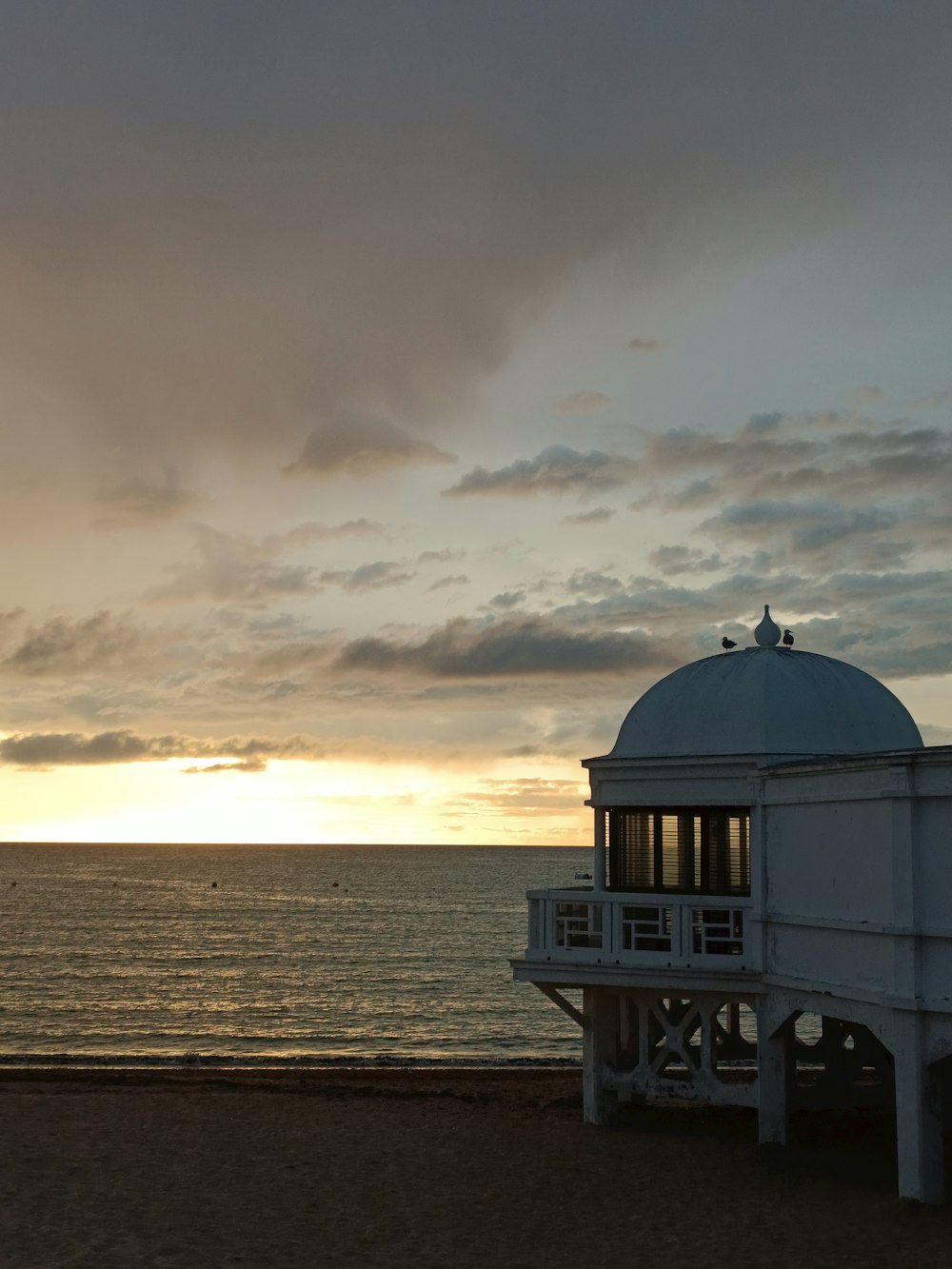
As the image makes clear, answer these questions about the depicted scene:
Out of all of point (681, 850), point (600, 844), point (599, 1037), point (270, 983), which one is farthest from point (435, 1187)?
point (270, 983)

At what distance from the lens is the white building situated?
51.3 ft

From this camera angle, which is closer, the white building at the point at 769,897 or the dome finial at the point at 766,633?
the white building at the point at 769,897

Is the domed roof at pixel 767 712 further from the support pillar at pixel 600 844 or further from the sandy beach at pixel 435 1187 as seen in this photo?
the sandy beach at pixel 435 1187

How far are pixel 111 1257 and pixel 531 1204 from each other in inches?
221

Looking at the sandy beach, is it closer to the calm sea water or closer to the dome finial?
the dome finial

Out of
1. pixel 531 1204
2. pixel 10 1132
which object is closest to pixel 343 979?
pixel 10 1132

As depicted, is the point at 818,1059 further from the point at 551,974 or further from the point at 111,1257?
the point at 111,1257

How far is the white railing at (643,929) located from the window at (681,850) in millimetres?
332

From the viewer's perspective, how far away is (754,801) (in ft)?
63.3

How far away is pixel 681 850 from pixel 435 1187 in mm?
6299

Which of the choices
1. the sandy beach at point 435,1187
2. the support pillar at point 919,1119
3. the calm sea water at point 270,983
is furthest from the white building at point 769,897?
the calm sea water at point 270,983

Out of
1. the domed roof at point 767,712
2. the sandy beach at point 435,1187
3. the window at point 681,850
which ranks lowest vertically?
the sandy beach at point 435,1187

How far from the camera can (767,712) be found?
19922 millimetres

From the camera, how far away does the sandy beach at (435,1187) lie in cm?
1527
